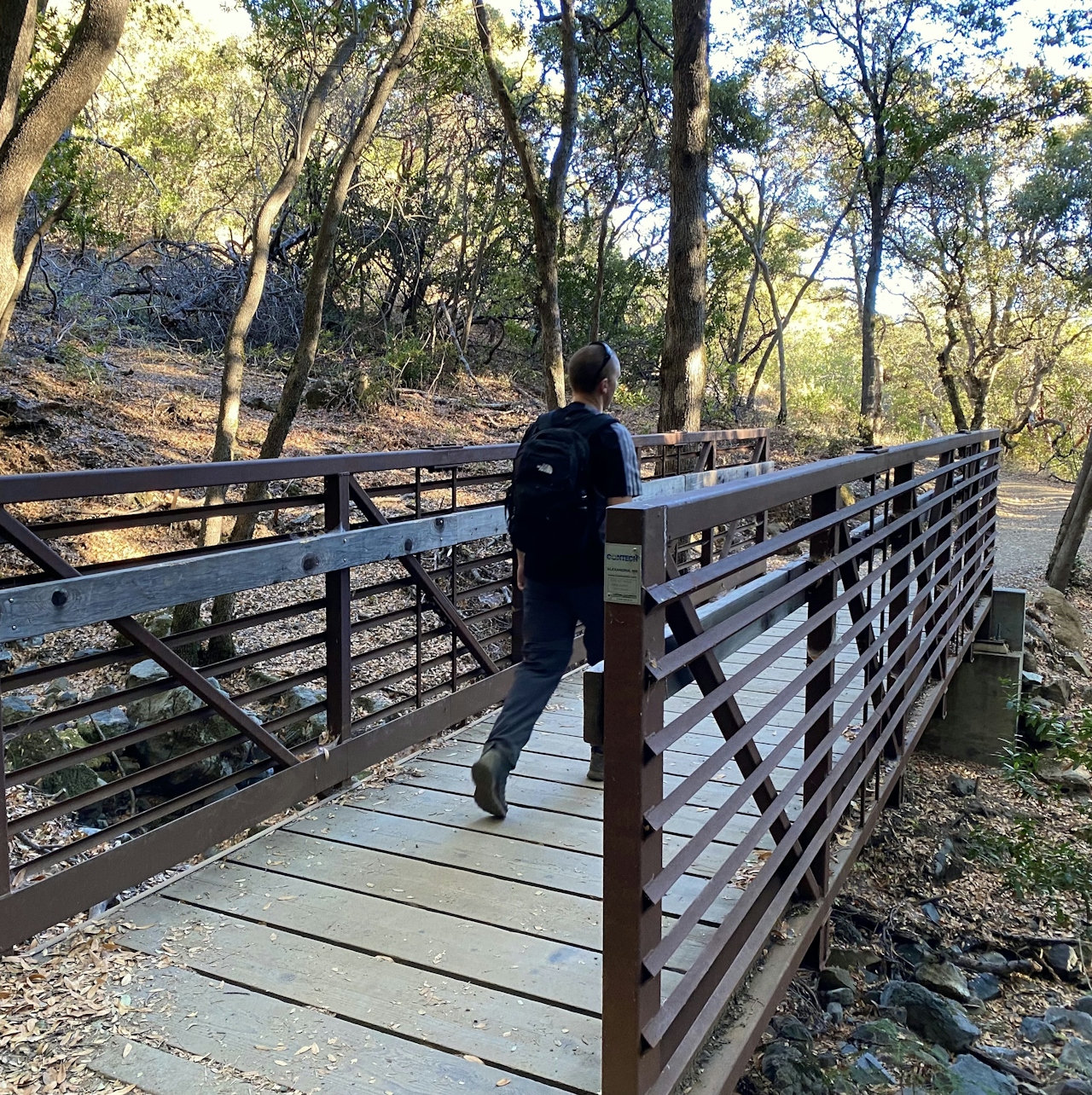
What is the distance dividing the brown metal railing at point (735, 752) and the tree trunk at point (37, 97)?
431 cm

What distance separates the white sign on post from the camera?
6.25ft

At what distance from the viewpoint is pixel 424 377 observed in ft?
59.1

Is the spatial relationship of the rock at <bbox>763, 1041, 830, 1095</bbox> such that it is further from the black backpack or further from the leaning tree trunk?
the leaning tree trunk

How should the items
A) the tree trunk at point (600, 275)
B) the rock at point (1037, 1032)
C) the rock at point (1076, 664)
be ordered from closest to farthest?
the rock at point (1037, 1032), the rock at point (1076, 664), the tree trunk at point (600, 275)

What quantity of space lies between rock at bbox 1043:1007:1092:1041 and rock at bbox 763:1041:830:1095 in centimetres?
166

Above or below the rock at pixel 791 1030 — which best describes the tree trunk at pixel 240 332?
above

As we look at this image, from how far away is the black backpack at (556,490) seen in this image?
349 centimetres

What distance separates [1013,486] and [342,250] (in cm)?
2021

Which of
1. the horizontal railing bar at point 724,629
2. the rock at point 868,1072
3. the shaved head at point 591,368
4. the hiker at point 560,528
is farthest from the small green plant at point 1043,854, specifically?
the shaved head at point 591,368

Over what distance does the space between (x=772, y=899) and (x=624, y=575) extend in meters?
1.59

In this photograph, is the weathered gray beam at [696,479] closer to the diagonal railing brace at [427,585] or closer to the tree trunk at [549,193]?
the diagonal railing brace at [427,585]

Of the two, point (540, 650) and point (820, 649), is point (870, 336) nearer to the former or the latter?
point (540, 650)

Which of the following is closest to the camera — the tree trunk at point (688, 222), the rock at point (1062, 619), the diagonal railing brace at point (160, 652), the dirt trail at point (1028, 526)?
the diagonal railing brace at point (160, 652)

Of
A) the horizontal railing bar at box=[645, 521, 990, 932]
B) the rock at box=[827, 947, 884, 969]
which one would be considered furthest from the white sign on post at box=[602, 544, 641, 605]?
the rock at box=[827, 947, 884, 969]
